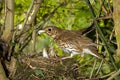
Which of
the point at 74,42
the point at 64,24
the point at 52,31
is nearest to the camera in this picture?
the point at 74,42

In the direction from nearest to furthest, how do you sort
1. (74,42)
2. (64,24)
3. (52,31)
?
(74,42) → (52,31) → (64,24)

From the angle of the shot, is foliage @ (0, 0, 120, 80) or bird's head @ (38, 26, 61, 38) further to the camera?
bird's head @ (38, 26, 61, 38)

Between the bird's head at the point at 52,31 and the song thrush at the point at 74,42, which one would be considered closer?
the song thrush at the point at 74,42

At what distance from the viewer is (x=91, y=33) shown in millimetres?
3564

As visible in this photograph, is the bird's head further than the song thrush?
Yes

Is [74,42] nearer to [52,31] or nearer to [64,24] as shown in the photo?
[52,31]

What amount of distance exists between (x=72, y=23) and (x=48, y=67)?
0.66 metres

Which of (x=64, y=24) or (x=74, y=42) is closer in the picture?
(x=74, y=42)

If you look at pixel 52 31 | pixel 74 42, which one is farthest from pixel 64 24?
pixel 74 42

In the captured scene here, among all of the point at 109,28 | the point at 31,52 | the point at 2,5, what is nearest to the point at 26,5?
the point at 2,5

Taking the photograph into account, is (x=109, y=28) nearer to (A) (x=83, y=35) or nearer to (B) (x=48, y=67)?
(A) (x=83, y=35)

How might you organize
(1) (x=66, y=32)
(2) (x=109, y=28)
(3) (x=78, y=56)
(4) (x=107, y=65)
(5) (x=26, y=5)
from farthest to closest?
(5) (x=26, y=5)
(3) (x=78, y=56)
(1) (x=66, y=32)
(2) (x=109, y=28)
(4) (x=107, y=65)

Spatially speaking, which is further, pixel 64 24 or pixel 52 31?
pixel 64 24

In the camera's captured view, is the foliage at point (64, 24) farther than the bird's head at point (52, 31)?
No
